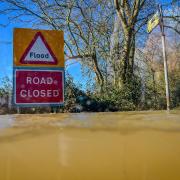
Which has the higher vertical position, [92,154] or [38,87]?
[38,87]

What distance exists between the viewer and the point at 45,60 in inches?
174

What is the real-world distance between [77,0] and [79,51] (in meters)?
1.39

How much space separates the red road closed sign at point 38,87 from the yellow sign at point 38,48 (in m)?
0.11

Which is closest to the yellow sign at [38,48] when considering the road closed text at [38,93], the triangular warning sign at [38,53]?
the triangular warning sign at [38,53]

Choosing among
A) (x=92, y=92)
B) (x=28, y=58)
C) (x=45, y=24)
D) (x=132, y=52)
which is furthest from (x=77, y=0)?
(x=28, y=58)

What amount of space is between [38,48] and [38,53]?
77 millimetres

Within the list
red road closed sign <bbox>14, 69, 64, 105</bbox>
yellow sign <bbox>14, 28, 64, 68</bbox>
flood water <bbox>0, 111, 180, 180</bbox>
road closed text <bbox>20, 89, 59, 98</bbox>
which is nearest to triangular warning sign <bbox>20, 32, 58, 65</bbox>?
yellow sign <bbox>14, 28, 64, 68</bbox>

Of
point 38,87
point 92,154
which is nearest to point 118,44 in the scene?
point 38,87

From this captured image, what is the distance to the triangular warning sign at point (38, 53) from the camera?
411 cm

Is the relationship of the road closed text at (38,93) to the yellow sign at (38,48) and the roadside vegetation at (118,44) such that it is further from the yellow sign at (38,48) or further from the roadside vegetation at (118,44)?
the roadside vegetation at (118,44)

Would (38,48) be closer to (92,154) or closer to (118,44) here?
(92,154)

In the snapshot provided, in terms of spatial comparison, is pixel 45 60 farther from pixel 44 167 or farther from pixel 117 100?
pixel 117 100

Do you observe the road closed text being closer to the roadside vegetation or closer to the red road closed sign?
the red road closed sign

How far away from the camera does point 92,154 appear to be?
801mm
